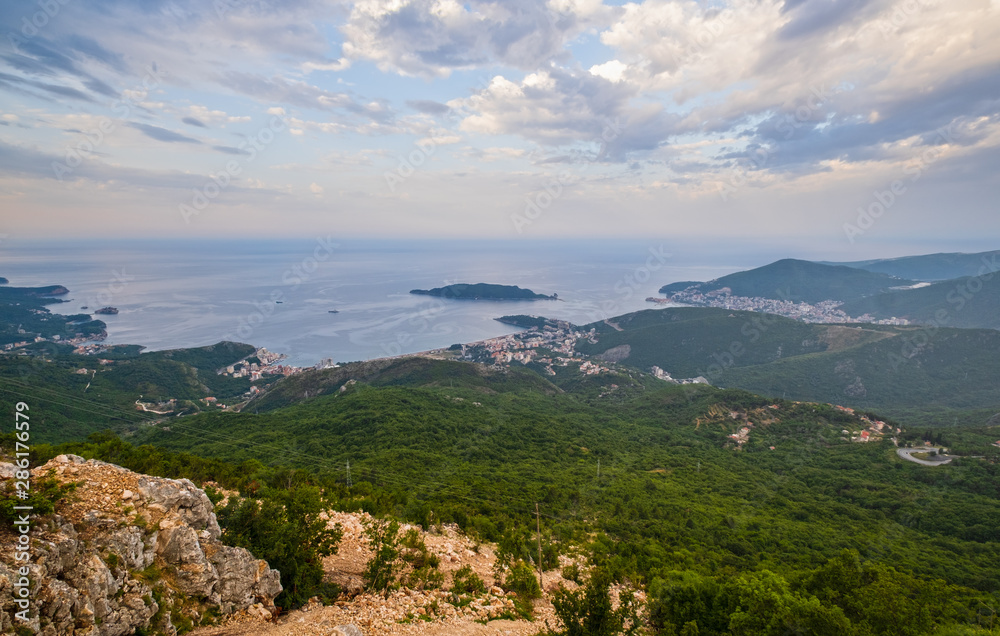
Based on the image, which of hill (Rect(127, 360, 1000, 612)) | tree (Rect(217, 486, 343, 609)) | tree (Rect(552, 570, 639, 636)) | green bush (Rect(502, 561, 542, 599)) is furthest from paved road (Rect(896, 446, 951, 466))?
tree (Rect(217, 486, 343, 609))

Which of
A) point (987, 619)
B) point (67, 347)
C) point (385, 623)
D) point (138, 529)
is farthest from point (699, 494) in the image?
point (67, 347)

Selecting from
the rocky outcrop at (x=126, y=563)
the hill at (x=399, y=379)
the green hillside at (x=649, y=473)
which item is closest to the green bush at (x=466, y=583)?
the rocky outcrop at (x=126, y=563)

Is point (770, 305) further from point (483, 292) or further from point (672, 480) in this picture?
point (672, 480)

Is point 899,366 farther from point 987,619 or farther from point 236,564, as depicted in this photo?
point 236,564

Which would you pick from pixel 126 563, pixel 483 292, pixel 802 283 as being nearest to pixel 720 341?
pixel 483 292

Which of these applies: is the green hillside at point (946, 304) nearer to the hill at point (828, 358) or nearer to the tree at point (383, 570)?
the hill at point (828, 358)

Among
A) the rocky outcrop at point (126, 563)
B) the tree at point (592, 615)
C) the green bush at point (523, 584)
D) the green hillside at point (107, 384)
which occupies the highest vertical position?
the rocky outcrop at point (126, 563)
